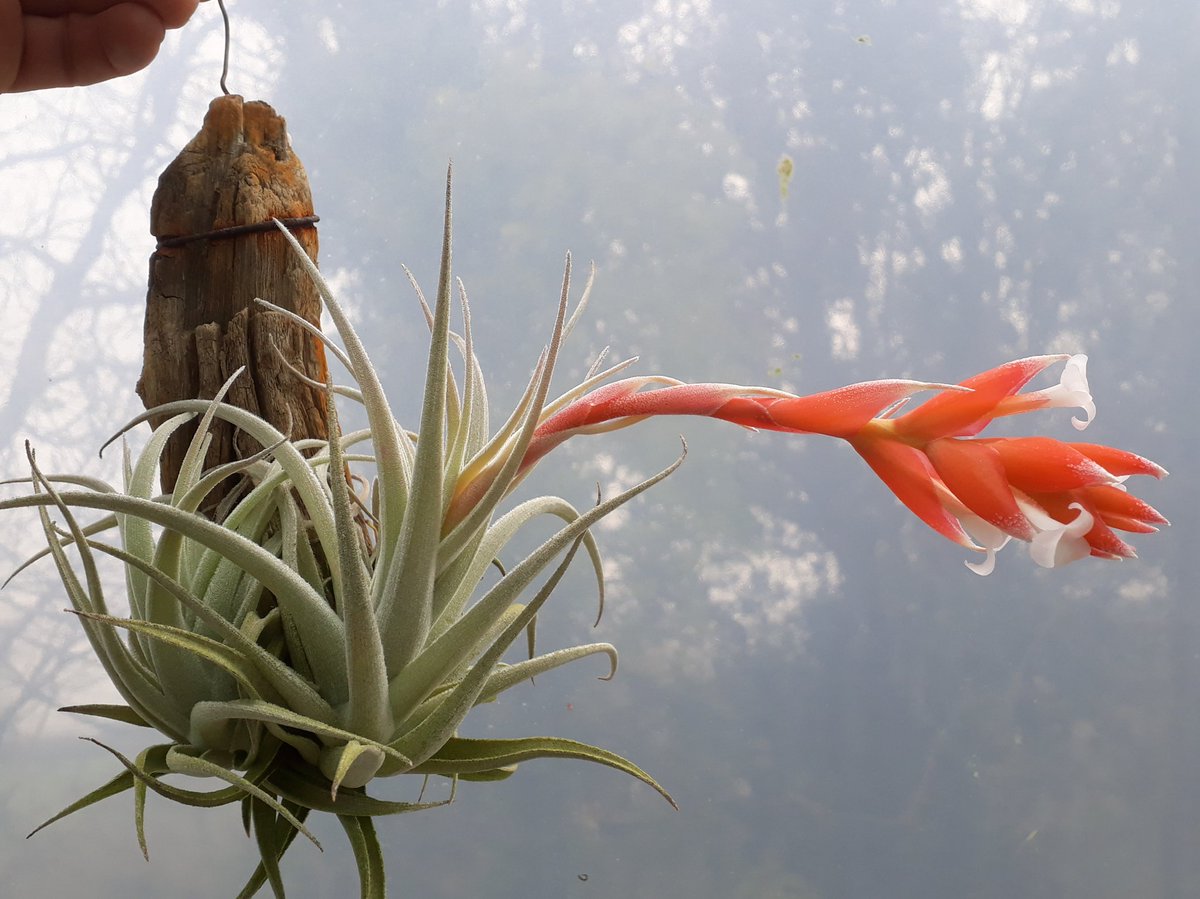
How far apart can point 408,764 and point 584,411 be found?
24 centimetres

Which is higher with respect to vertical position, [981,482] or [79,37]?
[79,37]

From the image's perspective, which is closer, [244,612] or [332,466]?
[332,466]

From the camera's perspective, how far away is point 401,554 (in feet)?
2.00

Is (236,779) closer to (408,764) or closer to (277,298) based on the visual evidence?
(408,764)

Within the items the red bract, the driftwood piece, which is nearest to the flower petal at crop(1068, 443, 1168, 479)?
the red bract

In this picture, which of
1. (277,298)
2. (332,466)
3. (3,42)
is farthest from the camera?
(277,298)

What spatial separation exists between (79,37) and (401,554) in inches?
16.7

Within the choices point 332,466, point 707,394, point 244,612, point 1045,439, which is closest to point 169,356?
point 244,612

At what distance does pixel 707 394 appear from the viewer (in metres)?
0.62

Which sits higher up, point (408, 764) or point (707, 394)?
point (707, 394)

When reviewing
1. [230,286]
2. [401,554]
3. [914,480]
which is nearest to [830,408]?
[914,480]

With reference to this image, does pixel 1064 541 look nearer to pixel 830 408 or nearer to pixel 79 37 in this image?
pixel 830 408

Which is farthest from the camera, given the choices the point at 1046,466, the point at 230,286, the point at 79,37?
the point at 230,286

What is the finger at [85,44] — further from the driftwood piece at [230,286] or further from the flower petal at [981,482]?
the flower petal at [981,482]
